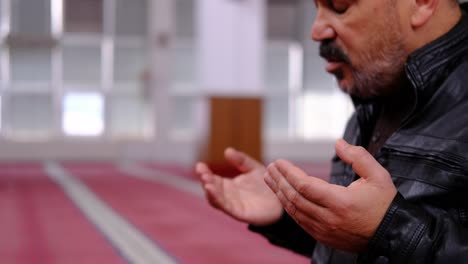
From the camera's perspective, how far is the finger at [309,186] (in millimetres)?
1184

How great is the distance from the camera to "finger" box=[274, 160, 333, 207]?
3.88 ft

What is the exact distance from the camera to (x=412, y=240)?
1.22 meters

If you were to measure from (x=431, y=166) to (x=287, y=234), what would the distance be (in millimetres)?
600

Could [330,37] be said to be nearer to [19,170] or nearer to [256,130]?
[256,130]

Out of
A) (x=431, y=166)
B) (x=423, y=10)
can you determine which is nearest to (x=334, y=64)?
(x=423, y=10)

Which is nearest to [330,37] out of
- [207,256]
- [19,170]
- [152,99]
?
[207,256]

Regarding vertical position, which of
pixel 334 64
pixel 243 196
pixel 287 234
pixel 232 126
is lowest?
pixel 232 126

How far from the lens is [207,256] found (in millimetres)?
3314

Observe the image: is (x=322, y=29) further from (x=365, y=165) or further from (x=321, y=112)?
(x=321, y=112)

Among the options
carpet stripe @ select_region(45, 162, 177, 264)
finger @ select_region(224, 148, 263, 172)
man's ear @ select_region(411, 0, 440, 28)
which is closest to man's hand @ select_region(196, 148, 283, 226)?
finger @ select_region(224, 148, 263, 172)

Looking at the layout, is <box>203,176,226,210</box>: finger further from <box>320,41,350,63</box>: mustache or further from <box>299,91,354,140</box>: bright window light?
<box>299,91,354,140</box>: bright window light

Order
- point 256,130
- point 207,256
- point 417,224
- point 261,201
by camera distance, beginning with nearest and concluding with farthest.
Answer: point 417,224
point 261,201
point 207,256
point 256,130

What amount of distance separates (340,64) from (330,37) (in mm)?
72

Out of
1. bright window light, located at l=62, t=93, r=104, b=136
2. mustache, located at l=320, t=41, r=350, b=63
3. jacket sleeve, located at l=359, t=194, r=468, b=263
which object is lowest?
bright window light, located at l=62, t=93, r=104, b=136
